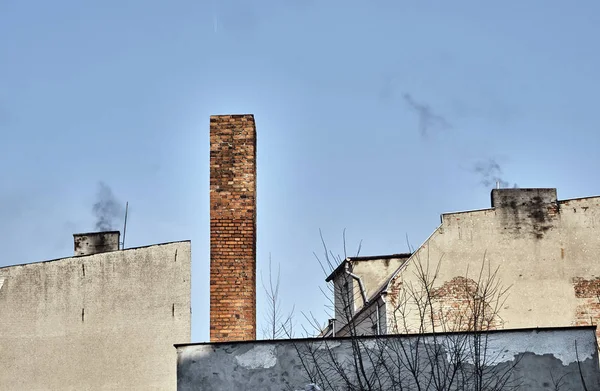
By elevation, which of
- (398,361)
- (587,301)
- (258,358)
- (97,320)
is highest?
(587,301)

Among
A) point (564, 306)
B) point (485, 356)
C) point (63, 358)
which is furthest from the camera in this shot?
point (564, 306)

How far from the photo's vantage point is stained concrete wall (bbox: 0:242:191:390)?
1864cm

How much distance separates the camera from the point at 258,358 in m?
Result: 11.8

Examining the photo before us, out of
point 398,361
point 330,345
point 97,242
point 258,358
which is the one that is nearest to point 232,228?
point 258,358

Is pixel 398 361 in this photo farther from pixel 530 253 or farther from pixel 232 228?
pixel 530 253

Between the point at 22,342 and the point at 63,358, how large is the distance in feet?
2.90

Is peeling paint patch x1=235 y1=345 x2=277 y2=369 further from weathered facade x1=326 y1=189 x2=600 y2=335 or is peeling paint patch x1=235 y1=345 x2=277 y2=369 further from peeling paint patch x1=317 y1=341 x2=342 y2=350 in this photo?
weathered facade x1=326 y1=189 x2=600 y2=335

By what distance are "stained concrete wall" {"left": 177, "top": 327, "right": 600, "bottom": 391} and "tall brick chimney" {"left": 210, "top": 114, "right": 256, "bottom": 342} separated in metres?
2.52

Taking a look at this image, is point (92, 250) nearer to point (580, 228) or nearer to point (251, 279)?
point (251, 279)

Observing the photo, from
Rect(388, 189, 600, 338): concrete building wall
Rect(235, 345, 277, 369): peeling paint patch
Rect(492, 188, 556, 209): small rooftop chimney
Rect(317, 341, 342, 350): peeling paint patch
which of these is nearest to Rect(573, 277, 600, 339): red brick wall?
Rect(388, 189, 600, 338): concrete building wall

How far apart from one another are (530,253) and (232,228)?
8021 millimetres

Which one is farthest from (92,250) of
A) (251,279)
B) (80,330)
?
(251,279)

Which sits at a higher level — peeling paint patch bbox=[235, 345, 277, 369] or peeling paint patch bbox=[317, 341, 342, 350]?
peeling paint patch bbox=[317, 341, 342, 350]

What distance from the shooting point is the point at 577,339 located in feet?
38.1
